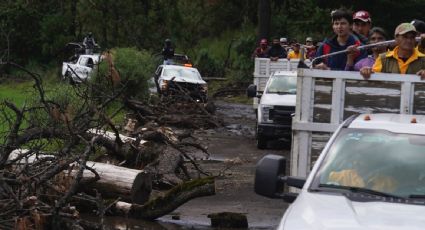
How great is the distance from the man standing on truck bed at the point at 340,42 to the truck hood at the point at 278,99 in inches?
308

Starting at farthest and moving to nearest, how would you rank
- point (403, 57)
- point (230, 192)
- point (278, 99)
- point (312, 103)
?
point (278, 99), point (230, 192), point (403, 57), point (312, 103)

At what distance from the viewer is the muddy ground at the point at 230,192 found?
10508mm

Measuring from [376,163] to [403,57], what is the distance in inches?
116

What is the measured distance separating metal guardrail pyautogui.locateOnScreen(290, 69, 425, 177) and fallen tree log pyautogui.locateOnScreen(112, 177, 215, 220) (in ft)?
6.95

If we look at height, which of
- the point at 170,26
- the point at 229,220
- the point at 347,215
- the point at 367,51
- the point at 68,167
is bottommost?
the point at 229,220

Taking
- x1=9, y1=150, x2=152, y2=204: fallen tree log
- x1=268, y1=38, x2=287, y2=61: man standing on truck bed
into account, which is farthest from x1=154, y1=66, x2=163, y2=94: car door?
x1=9, y1=150, x2=152, y2=204: fallen tree log

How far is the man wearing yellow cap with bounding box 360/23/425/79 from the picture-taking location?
8797 millimetres

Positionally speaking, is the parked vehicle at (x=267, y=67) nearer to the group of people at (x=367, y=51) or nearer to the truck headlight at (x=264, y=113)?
the truck headlight at (x=264, y=113)

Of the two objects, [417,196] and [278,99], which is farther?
[278,99]

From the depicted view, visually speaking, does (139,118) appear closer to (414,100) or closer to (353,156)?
(414,100)

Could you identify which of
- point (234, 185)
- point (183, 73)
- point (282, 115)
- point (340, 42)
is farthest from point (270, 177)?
point (183, 73)

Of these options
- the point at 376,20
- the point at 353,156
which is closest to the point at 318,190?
the point at 353,156

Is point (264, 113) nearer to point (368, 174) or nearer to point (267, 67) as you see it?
point (267, 67)

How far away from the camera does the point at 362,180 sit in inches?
242
